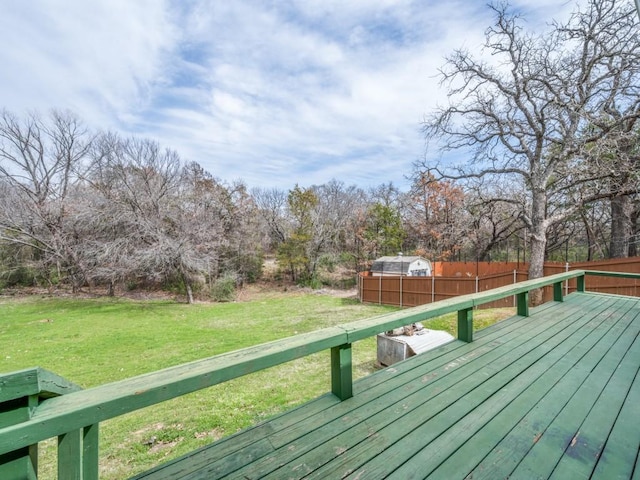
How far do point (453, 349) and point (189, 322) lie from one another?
9.65m

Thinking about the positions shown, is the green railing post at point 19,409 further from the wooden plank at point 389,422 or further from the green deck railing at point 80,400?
the wooden plank at point 389,422

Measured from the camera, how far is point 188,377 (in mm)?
1159

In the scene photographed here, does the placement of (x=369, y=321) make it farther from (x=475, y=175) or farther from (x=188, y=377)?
(x=475, y=175)

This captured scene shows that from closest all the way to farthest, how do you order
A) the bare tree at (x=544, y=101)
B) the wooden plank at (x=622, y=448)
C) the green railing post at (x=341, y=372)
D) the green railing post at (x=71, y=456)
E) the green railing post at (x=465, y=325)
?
the green railing post at (x=71, y=456)
the wooden plank at (x=622, y=448)
the green railing post at (x=341, y=372)
the green railing post at (x=465, y=325)
the bare tree at (x=544, y=101)

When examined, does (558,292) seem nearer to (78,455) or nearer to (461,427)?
(461,427)

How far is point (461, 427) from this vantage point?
5.49ft

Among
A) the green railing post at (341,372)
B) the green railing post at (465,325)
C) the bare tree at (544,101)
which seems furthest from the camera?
the bare tree at (544,101)

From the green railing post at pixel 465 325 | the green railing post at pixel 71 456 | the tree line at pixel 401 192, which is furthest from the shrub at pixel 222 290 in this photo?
the green railing post at pixel 71 456

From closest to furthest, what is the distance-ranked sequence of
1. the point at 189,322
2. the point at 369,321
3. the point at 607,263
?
1. the point at 369,321
2. the point at 607,263
3. the point at 189,322

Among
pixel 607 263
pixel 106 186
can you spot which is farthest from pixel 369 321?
pixel 106 186

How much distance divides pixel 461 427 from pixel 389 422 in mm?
408

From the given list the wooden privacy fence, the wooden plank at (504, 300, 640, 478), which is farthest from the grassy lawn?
the wooden plank at (504, 300, 640, 478)

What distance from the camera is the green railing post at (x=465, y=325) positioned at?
297 cm

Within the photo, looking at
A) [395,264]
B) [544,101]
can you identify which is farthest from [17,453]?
[395,264]
